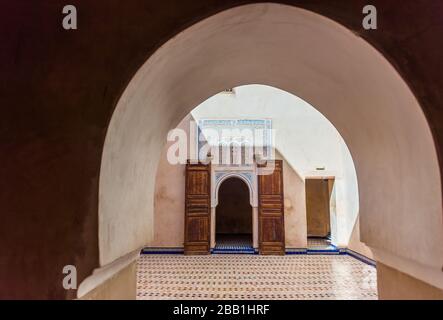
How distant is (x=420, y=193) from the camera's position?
3.17 ft

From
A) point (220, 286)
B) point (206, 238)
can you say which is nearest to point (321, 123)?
point (206, 238)

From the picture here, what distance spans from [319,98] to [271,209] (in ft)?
18.1

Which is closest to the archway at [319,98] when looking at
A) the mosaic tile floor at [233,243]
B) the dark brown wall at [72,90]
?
the dark brown wall at [72,90]

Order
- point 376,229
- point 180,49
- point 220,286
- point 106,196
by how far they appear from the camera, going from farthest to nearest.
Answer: point 220,286 → point 376,229 → point 180,49 → point 106,196

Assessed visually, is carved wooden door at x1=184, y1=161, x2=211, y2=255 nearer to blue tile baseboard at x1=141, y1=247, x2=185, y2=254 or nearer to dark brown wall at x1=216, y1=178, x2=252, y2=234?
blue tile baseboard at x1=141, y1=247, x2=185, y2=254

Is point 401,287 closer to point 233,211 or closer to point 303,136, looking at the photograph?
point 303,136

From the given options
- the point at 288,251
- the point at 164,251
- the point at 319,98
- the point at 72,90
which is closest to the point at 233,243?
the point at 288,251

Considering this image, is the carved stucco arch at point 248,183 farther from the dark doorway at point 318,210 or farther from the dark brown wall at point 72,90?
the dark brown wall at point 72,90

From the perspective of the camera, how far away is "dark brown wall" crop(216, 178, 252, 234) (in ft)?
32.8

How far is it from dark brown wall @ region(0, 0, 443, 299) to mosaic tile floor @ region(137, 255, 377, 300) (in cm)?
361

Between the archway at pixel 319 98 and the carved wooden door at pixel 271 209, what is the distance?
5416 millimetres

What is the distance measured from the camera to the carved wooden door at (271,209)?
679 centimetres
